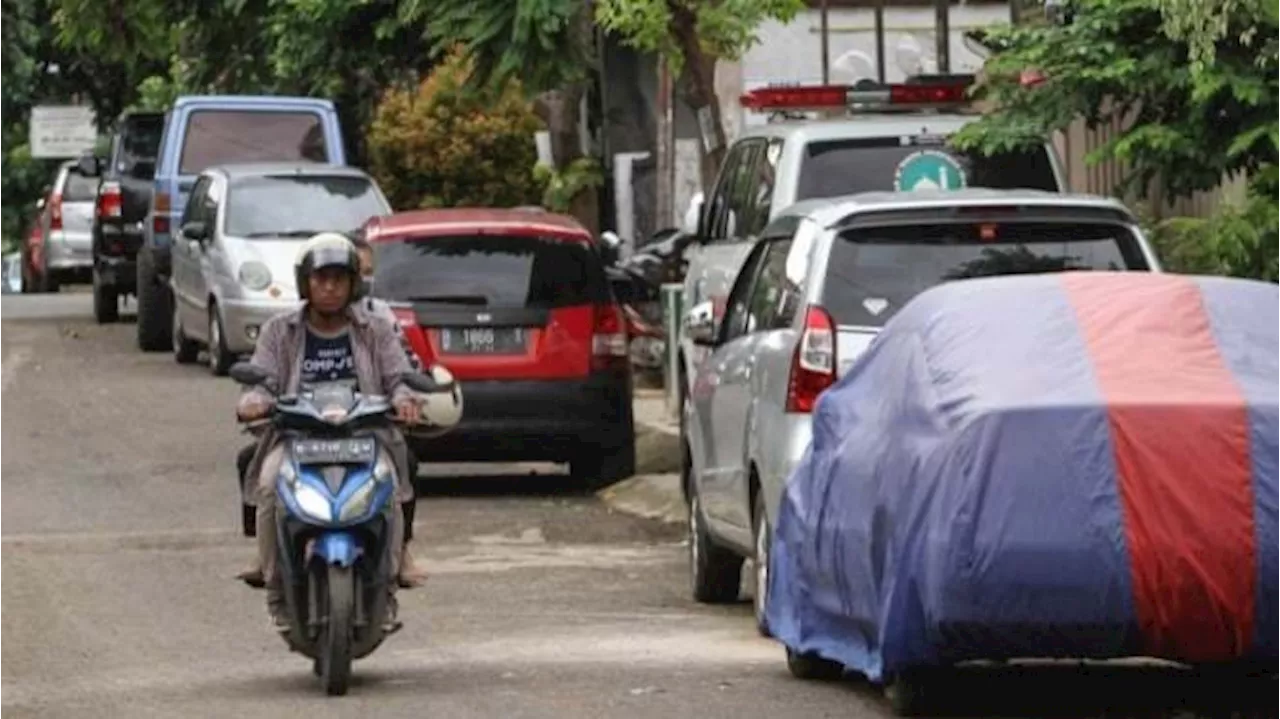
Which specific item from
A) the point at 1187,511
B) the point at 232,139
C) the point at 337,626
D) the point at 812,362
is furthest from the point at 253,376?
the point at 232,139

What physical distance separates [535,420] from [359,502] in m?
8.09

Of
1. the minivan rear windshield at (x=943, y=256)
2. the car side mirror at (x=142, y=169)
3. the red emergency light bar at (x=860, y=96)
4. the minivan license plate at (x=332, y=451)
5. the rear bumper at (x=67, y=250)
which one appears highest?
the red emergency light bar at (x=860, y=96)

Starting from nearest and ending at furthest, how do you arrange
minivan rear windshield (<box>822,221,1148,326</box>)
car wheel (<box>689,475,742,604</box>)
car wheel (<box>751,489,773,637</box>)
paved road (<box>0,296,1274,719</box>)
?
paved road (<box>0,296,1274,719</box>)
minivan rear windshield (<box>822,221,1148,326</box>)
car wheel (<box>751,489,773,637</box>)
car wheel (<box>689,475,742,604</box>)

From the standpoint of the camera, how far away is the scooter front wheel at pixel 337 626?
11969 millimetres

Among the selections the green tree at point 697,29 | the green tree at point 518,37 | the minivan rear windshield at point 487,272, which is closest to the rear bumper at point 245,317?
the green tree at point 518,37

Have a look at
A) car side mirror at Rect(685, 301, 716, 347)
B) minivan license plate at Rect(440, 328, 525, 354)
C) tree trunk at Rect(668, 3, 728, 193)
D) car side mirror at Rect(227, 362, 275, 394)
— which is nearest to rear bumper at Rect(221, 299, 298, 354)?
tree trunk at Rect(668, 3, 728, 193)

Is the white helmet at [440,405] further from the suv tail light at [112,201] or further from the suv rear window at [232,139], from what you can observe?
the suv tail light at [112,201]

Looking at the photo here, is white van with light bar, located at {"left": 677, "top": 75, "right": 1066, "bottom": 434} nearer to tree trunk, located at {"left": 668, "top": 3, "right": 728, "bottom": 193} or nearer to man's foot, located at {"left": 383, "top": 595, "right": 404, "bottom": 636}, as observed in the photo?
tree trunk, located at {"left": 668, "top": 3, "right": 728, "bottom": 193}

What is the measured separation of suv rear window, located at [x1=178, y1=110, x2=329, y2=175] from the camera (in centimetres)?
3147

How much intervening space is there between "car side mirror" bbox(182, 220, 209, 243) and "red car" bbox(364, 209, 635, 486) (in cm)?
775

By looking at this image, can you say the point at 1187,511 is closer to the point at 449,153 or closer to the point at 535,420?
the point at 535,420

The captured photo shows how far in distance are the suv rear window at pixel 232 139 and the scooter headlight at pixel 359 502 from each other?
1955 centimetres

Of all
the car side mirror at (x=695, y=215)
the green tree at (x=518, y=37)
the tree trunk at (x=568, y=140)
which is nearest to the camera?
the car side mirror at (x=695, y=215)

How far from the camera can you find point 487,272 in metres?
20.3
